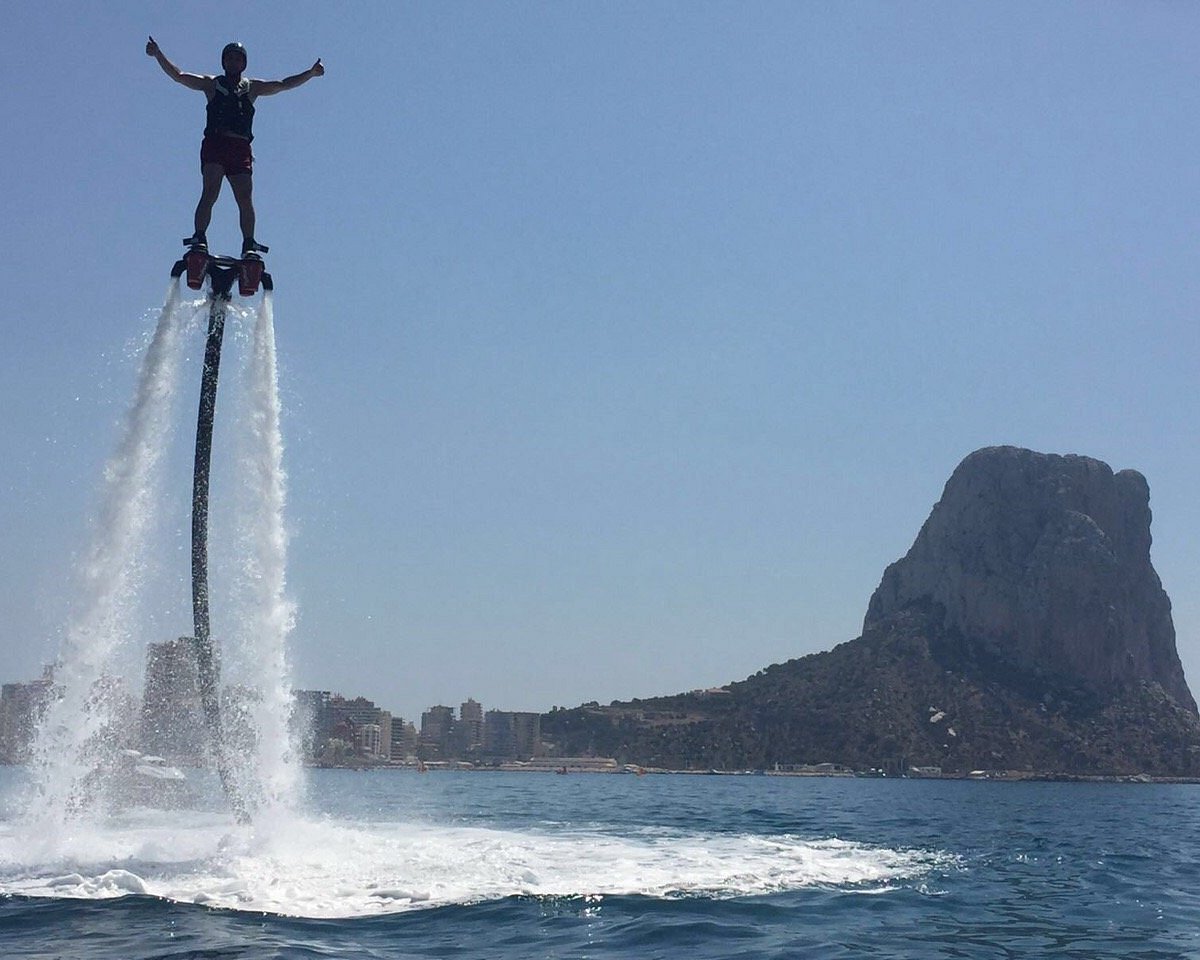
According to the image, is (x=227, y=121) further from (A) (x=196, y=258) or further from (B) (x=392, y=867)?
(B) (x=392, y=867)

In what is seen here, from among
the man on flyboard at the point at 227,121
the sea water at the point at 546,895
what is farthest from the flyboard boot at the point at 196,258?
the sea water at the point at 546,895

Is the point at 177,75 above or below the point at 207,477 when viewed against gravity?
above

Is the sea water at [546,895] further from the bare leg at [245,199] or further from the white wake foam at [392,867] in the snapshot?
the bare leg at [245,199]

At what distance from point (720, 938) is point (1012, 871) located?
15270 mm

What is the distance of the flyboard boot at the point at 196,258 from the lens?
84.4 ft

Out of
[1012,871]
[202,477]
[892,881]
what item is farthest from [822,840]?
[202,477]

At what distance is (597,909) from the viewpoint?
21531 millimetres

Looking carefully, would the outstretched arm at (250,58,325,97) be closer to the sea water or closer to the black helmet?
the black helmet

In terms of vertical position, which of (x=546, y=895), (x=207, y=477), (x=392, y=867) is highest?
(x=207, y=477)

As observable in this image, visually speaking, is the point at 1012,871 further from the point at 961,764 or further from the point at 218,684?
the point at 961,764

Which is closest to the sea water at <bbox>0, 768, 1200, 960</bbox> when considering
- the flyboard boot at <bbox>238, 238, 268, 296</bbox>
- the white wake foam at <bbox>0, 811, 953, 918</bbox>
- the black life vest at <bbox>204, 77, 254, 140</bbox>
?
the white wake foam at <bbox>0, 811, 953, 918</bbox>

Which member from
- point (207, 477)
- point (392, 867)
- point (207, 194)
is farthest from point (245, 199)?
point (392, 867)

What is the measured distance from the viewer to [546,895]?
22.5 metres

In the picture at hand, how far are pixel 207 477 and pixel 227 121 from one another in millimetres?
7551
